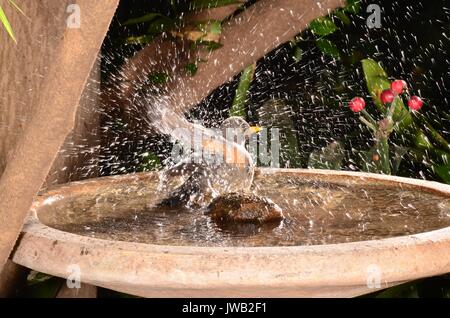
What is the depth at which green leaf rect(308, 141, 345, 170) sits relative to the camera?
10.0ft

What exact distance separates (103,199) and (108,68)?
1.18 m

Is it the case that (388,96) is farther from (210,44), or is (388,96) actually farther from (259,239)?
(259,239)

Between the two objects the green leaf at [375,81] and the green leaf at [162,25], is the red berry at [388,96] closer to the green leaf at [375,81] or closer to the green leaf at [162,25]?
the green leaf at [375,81]

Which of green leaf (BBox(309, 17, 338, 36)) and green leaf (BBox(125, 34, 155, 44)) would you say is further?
green leaf (BBox(309, 17, 338, 36))

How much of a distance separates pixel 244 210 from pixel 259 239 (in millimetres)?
143

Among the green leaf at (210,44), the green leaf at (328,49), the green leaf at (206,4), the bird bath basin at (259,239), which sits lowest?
the bird bath basin at (259,239)

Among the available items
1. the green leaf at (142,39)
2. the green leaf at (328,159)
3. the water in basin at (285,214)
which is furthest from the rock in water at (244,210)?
the green leaf at (328,159)

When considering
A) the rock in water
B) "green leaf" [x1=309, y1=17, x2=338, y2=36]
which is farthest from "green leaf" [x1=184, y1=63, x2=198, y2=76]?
the rock in water

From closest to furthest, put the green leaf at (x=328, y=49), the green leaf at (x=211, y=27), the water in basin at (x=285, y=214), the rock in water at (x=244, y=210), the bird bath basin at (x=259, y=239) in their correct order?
the bird bath basin at (x=259, y=239) < the water in basin at (x=285, y=214) < the rock in water at (x=244, y=210) < the green leaf at (x=211, y=27) < the green leaf at (x=328, y=49)

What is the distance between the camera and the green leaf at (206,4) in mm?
2551

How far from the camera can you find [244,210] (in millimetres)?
1605

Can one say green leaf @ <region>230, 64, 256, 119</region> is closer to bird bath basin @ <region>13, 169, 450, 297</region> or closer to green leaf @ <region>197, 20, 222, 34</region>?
green leaf @ <region>197, 20, 222, 34</region>

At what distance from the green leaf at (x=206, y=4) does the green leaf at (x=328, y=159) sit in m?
0.79

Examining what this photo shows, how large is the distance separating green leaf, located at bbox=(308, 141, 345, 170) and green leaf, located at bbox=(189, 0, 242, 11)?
79cm
